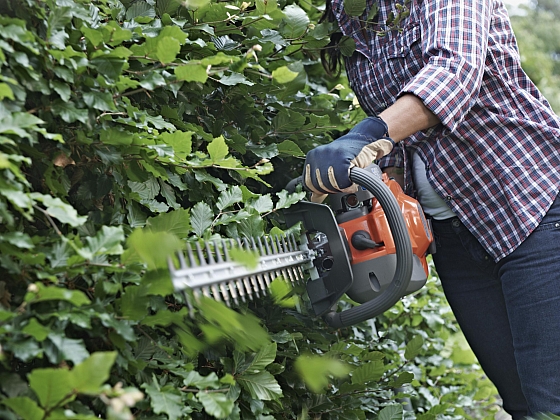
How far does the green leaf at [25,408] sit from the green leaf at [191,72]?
714 mm

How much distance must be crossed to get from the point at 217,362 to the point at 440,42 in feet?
3.57

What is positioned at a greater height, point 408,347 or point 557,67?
point 557,67

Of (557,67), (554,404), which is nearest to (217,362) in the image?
(554,404)

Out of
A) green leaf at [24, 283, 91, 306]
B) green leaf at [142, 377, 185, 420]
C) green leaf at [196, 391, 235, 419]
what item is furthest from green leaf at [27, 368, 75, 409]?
green leaf at [196, 391, 235, 419]

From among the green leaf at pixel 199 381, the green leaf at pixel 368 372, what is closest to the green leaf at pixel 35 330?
the green leaf at pixel 199 381

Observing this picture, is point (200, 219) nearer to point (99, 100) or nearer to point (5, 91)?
point (99, 100)

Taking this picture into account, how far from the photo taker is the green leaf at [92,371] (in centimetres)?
92

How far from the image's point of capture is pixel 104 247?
1120mm

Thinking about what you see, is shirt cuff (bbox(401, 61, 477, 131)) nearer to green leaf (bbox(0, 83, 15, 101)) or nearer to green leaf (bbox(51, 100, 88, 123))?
green leaf (bbox(51, 100, 88, 123))

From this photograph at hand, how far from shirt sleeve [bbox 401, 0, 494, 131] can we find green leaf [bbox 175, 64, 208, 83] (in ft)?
2.05

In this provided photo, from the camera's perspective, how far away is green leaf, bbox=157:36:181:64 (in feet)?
4.10

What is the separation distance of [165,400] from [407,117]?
39.2 inches

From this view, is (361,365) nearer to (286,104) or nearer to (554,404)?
(554,404)

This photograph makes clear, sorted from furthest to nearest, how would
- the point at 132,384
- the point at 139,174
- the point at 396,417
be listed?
the point at 396,417
the point at 139,174
the point at 132,384
